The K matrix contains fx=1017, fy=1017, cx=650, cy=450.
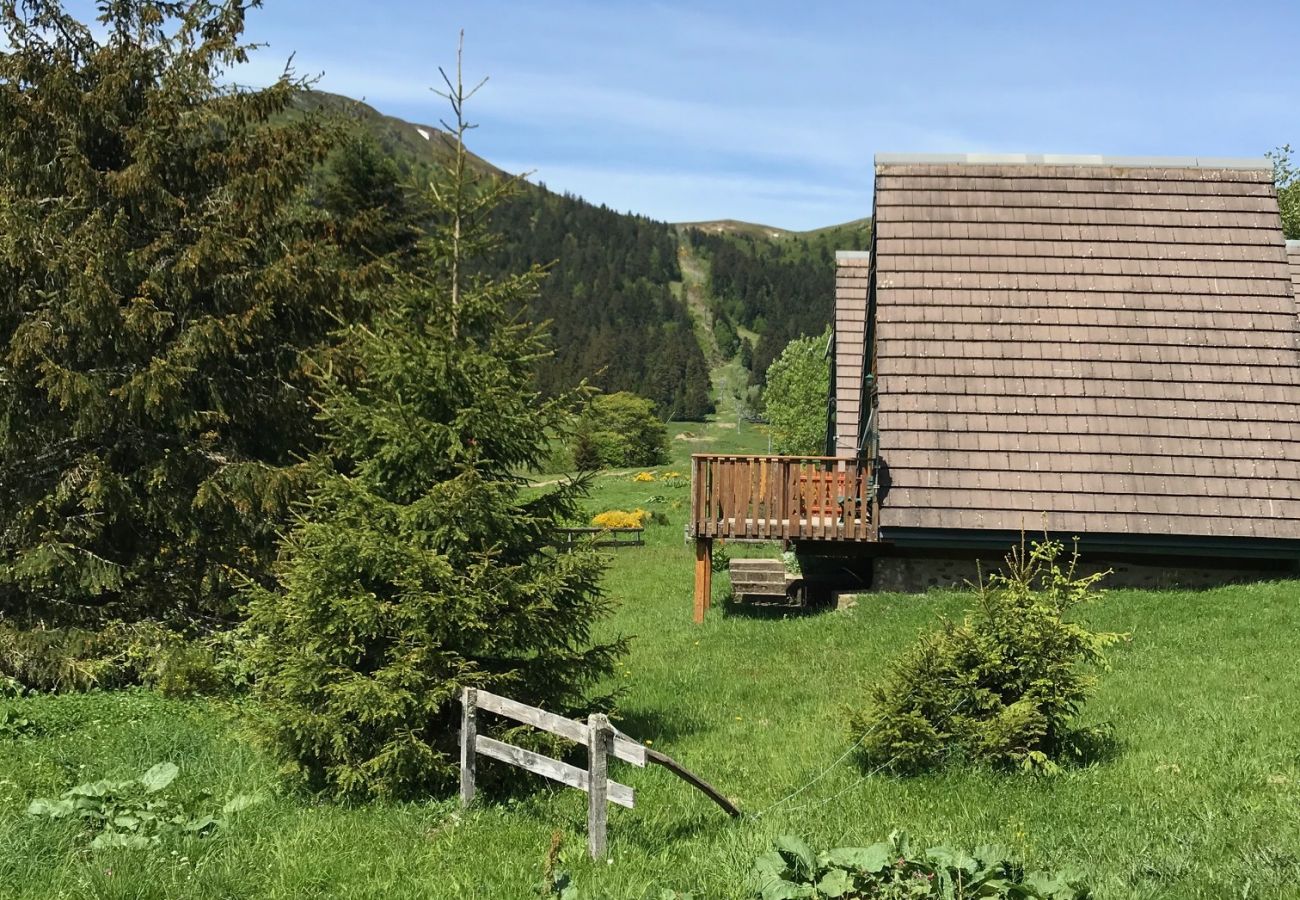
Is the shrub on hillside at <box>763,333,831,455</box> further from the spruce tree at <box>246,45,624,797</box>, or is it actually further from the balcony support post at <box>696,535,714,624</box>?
the spruce tree at <box>246,45,624,797</box>

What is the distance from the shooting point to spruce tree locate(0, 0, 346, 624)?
11867 millimetres

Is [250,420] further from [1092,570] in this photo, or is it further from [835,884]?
[1092,570]

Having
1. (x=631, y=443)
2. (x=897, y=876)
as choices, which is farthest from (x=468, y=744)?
(x=631, y=443)

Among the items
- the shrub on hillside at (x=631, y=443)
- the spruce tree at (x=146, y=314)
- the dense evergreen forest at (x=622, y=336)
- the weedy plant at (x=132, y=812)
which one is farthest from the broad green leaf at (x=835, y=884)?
the dense evergreen forest at (x=622, y=336)

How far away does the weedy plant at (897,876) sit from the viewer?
16.0ft

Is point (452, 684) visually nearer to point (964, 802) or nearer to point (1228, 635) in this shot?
point (964, 802)

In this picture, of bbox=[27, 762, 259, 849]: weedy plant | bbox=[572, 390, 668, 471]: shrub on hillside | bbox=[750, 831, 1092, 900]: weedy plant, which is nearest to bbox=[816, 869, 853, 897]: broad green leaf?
bbox=[750, 831, 1092, 900]: weedy plant

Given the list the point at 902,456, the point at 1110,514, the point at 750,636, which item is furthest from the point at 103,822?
the point at 1110,514

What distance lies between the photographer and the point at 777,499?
611 inches

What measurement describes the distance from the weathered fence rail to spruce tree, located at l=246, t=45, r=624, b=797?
38 cm

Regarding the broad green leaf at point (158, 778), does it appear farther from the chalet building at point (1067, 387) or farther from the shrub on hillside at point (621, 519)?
the shrub on hillside at point (621, 519)

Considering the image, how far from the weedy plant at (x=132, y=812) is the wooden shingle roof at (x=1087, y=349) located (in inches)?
401

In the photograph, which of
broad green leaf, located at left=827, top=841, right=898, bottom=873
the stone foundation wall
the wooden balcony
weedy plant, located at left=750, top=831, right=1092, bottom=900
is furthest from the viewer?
the wooden balcony

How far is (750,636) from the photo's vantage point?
1437 centimetres
